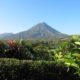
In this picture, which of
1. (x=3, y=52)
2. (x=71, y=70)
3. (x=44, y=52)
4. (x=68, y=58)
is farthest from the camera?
(x=44, y=52)

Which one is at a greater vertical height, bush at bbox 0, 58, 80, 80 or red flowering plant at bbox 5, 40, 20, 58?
red flowering plant at bbox 5, 40, 20, 58

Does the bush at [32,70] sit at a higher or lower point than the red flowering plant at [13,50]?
lower

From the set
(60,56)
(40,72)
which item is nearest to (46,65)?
(40,72)

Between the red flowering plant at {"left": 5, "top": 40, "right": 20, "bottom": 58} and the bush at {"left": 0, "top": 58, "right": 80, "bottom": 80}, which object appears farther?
the red flowering plant at {"left": 5, "top": 40, "right": 20, "bottom": 58}

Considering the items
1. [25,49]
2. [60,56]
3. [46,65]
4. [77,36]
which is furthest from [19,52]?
[77,36]

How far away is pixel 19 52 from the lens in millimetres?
16125

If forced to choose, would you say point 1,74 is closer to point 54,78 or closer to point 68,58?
point 54,78

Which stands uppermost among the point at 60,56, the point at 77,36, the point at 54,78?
the point at 77,36

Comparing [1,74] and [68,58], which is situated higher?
[68,58]

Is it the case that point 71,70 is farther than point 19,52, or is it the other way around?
point 19,52

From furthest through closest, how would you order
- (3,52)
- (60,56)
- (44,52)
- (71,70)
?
(44,52)
(3,52)
(71,70)
(60,56)

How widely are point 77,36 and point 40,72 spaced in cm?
602

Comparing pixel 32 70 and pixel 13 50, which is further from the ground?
pixel 13 50

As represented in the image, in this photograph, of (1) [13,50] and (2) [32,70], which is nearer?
(2) [32,70]
